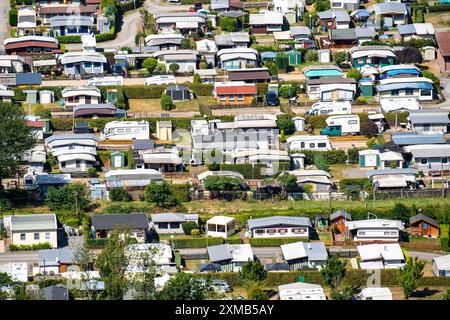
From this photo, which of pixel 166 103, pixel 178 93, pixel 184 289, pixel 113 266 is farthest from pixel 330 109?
pixel 184 289

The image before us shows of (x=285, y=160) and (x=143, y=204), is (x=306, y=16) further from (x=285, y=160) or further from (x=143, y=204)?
(x=143, y=204)

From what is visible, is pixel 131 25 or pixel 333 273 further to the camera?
pixel 131 25

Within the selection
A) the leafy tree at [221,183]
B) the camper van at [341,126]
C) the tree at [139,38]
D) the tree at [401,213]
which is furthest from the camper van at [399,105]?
the tree at [139,38]

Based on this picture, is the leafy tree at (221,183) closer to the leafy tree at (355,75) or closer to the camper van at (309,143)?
the camper van at (309,143)

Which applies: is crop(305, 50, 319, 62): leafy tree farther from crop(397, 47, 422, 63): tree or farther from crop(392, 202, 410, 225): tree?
crop(392, 202, 410, 225): tree

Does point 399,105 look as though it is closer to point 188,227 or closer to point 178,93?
point 178,93

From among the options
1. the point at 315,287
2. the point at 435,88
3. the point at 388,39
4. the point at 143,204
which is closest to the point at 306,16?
the point at 388,39
